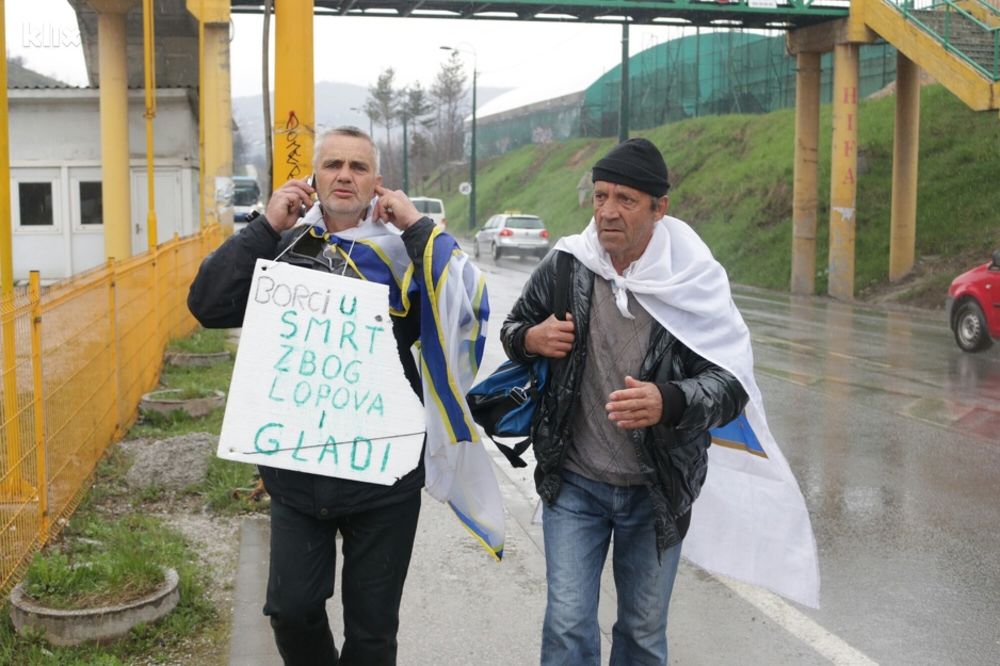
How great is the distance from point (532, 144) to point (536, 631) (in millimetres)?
72830

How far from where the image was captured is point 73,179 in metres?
27.2

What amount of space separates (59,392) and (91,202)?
72.9ft

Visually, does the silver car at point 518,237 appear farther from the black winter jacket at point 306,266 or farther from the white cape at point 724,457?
the black winter jacket at point 306,266

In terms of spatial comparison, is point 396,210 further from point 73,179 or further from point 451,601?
point 73,179

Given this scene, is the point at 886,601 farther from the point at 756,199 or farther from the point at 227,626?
the point at 756,199

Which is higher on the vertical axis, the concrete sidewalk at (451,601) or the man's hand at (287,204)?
the man's hand at (287,204)

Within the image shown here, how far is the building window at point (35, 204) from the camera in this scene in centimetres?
2650

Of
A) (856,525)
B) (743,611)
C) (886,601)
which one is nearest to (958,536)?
(856,525)

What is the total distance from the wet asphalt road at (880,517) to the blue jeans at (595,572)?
52.3 inches

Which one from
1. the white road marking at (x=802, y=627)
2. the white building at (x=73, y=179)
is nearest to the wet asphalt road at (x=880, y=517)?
the white road marking at (x=802, y=627)

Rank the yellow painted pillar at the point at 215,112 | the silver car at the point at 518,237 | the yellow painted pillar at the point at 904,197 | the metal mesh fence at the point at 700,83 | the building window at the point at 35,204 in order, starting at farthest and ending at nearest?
1. the metal mesh fence at the point at 700,83
2. the silver car at the point at 518,237
3. the yellow painted pillar at the point at 904,197
4. the building window at the point at 35,204
5. the yellow painted pillar at the point at 215,112

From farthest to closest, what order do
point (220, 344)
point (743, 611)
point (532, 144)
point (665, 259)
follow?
1. point (532, 144)
2. point (220, 344)
3. point (743, 611)
4. point (665, 259)

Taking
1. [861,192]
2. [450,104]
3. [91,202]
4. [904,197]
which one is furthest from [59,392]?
[450,104]

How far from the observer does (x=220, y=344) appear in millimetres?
13727
